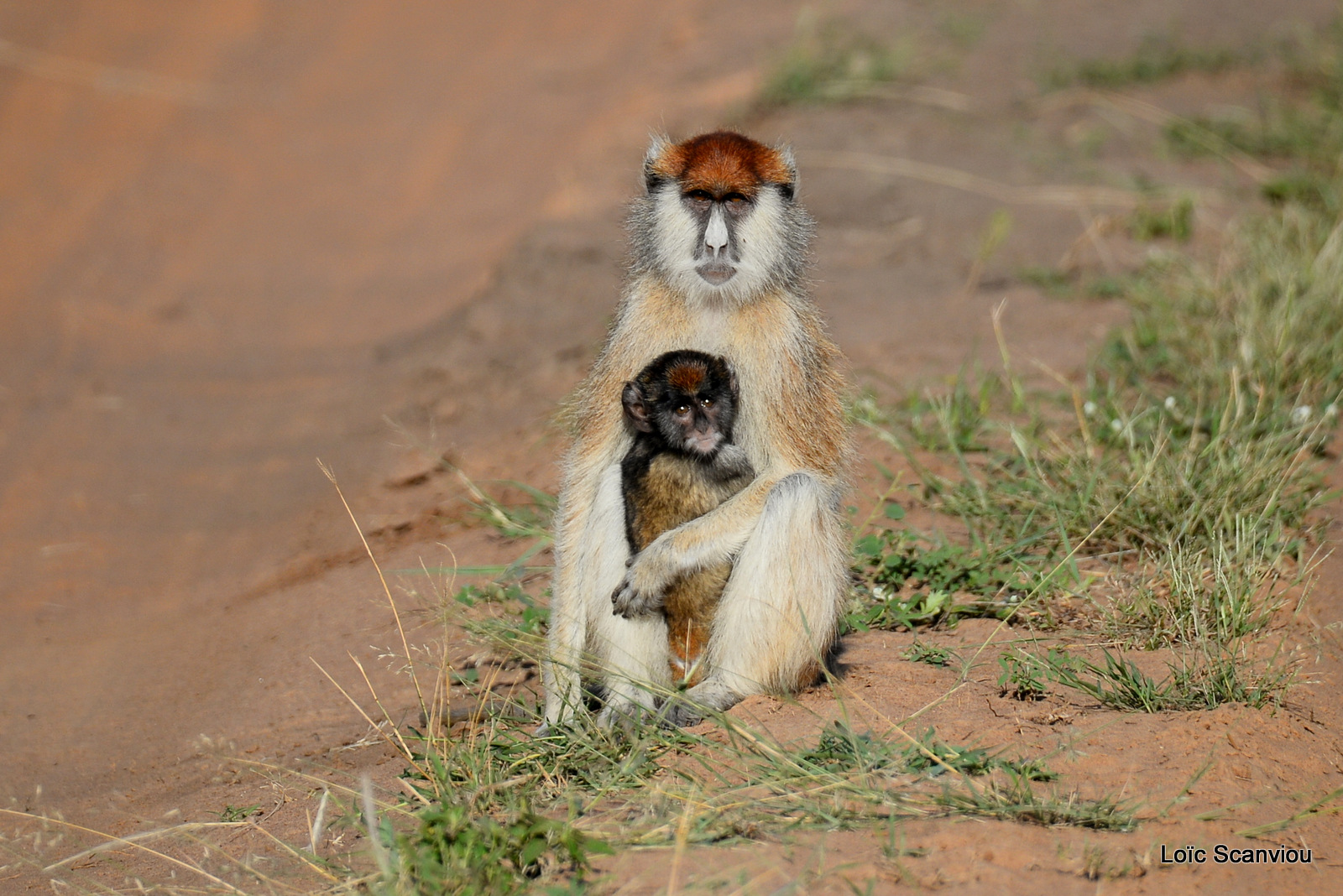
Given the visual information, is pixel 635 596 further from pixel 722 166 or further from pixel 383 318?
pixel 383 318

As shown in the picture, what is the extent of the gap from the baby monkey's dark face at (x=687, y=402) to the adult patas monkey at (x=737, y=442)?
0.11 meters

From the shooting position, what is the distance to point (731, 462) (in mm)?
3559

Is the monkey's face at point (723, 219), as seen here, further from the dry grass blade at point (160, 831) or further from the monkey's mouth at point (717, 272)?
the dry grass blade at point (160, 831)

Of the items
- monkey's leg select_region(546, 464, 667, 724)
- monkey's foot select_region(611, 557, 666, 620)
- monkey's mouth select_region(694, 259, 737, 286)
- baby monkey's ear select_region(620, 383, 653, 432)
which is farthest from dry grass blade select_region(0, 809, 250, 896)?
monkey's mouth select_region(694, 259, 737, 286)

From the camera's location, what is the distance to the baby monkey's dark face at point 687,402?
3.48 metres

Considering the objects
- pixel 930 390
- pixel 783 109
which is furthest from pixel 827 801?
pixel 783 109

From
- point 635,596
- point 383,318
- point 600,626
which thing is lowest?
point 600,626

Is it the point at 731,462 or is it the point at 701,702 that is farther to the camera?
the point at 731,462

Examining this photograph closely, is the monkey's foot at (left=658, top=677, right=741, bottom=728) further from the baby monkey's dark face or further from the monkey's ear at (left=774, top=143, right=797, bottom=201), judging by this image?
the monkey's ear at (left=774, top=143, right=797, bottom=201)

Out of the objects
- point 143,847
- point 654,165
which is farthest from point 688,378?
point 143,847

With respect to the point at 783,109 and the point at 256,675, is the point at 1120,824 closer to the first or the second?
the point at 256,675

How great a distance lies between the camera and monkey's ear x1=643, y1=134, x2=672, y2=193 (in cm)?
378

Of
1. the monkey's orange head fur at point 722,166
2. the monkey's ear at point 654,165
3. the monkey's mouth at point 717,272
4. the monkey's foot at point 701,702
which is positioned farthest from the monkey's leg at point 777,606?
the monkey's ear at point 654,165

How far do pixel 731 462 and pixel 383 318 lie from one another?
5124 mm
